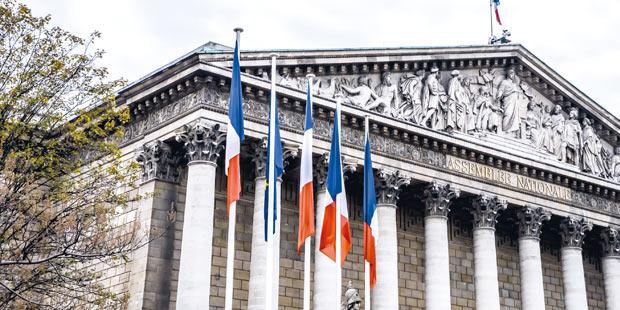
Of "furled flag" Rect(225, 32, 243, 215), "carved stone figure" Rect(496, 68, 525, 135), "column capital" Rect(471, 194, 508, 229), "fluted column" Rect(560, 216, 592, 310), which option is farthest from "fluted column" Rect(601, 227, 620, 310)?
"furled flag" Rect(225, 32, 243, 215)

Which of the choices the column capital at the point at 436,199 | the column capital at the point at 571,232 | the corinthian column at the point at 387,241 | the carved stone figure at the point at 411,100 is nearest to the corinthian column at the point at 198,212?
the corinthian column at the point at 387,241

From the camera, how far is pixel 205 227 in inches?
952

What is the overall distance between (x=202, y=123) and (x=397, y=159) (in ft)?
23.5

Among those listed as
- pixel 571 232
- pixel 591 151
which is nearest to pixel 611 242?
pixel 571 232

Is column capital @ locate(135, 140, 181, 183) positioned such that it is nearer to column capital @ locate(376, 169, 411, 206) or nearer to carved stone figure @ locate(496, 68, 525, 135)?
column capital @ locate(376, 169, 411, 206)

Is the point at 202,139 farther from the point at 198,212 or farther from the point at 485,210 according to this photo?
the point at 485,210

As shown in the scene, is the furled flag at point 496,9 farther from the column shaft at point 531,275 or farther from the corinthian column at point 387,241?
the corinthian column at point 387,241

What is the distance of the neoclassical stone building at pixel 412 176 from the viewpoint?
83.3ft

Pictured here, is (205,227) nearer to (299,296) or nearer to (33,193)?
(299,296)

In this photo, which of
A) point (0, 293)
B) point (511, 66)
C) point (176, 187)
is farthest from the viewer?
point (511, 66)

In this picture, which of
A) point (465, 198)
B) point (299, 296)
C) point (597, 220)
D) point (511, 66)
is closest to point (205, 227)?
point (299, 296)

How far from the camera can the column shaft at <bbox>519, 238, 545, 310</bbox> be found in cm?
3117

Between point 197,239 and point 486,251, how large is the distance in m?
11.2

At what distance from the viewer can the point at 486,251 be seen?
30531 millimetres
